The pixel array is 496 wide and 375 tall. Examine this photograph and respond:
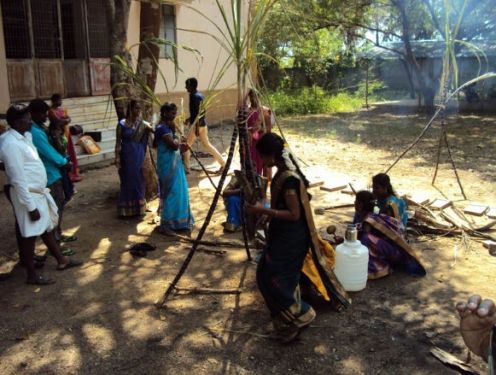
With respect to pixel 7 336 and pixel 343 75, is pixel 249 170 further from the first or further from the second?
pixel 343 75

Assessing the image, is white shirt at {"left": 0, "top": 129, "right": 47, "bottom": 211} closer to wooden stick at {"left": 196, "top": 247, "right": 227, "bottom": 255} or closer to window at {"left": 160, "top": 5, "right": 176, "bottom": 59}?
wooden stick at {"left": 196, "top": 247, "right": 227, "bottom": 255}

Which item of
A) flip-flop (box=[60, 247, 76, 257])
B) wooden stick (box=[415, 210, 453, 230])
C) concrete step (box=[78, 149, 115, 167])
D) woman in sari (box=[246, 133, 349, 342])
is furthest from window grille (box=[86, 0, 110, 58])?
woman in sari (box=[246, 133, 349, 342])

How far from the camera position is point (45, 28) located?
34.7ft

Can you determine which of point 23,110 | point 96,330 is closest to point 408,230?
point 96,330

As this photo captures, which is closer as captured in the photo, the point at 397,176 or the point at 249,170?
the point at 249,170

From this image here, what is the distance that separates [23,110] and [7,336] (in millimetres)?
1731

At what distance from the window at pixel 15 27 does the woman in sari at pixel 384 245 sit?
8.25m

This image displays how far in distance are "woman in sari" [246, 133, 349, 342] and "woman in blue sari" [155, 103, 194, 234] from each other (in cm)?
227

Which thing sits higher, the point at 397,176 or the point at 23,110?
the point at 23,110

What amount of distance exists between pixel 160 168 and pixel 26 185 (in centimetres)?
181

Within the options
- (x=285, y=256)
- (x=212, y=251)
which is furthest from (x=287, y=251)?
(x=212, y=251)

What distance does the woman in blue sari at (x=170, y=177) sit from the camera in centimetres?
554

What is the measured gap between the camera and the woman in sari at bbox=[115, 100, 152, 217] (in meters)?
5.96

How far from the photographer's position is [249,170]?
4.11 metres
